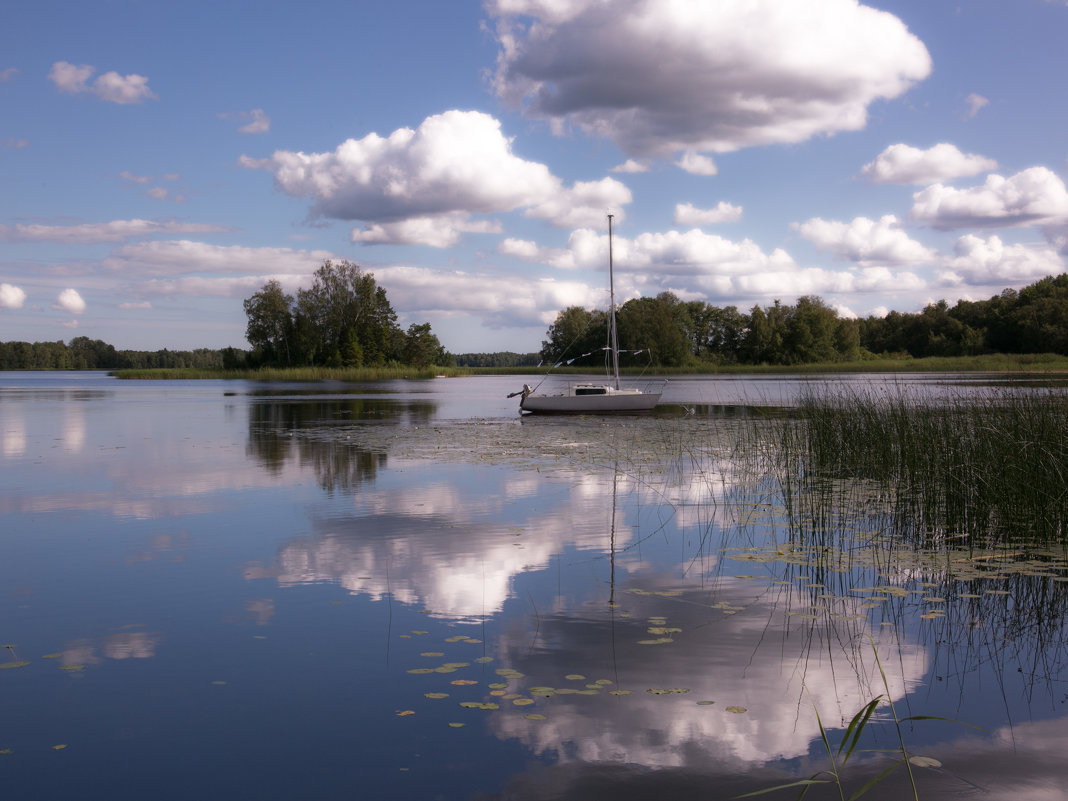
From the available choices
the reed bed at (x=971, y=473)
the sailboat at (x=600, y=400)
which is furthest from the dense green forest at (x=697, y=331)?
the reed bed at (x=971, y=473)

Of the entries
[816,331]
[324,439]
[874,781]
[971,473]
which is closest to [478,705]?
[874,781]

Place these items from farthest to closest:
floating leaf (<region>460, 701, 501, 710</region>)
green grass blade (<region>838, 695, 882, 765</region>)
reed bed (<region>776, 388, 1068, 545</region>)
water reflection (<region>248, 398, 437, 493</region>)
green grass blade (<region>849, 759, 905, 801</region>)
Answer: water reflection (<region>248, 398, 437, 493</region>), reed bed (<region>776, 388, 1068, 545</region>), floating leaf (<region>460, 701, 501, 710</region>), green grass blade (<region>849, 759, 905, 801</region>), green grass blade (<region>838, 695, 882, 765</region>)

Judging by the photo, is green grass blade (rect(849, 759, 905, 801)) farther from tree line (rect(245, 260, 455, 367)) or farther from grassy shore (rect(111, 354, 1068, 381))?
tree line (rect(245, 260, 455, 367))

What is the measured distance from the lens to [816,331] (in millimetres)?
124312

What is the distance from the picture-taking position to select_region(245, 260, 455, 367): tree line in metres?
103

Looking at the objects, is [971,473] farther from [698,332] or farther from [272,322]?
[698,332]

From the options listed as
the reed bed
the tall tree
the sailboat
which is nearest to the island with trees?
the tall tree

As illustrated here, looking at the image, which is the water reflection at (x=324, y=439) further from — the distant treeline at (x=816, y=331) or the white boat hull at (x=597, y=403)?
the distant treeline at (x=816, y=331)

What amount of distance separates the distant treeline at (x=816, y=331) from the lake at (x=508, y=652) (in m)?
79.3

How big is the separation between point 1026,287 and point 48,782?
12106 cm

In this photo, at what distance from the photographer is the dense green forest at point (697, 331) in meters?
102

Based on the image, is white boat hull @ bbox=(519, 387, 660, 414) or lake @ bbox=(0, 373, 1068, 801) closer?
lake @ bbox=(0, 373, 1068, 801)

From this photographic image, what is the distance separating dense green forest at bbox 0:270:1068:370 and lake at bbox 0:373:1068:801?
234 ft

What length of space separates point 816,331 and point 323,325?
7333 cm
